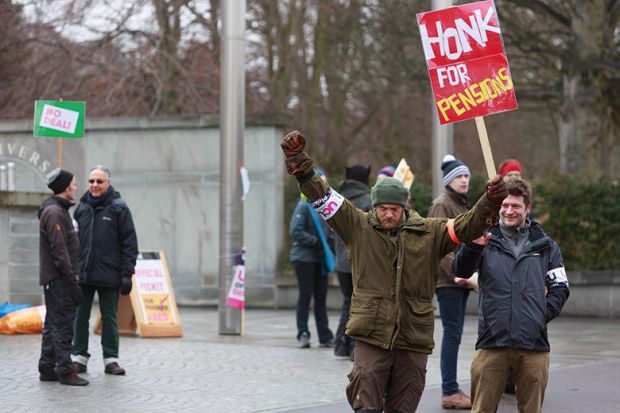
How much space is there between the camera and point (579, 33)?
2089 cm

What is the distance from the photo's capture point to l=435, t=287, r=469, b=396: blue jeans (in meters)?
8.82

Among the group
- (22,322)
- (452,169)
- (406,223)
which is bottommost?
(22,322)

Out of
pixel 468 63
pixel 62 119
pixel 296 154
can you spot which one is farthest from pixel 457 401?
pixel 62 119

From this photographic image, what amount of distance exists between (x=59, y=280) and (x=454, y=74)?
13.0 feet

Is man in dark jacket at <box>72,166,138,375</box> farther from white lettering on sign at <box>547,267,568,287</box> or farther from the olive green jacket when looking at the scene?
white lettering on sign at <box>547,267,568,287</box>

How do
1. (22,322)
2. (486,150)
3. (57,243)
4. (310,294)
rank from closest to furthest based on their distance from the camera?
1. (486,150)
2. (57,243)
3. (310,294)
4. (22,322)

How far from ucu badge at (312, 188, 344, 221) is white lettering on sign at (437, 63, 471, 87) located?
160 cm

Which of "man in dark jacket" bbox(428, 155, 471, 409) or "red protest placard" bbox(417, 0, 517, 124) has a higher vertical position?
"red protest placard" bbox(417, 0, 517, 124)

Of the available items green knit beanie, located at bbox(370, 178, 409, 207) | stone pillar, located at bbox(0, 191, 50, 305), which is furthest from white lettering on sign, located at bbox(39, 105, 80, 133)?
green knit beanie, located at bbox(370, 178, 409, 207)

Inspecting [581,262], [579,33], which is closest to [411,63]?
[579,33]

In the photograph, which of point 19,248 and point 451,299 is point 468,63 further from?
point 19,248

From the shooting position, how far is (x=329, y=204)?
21.1 feet

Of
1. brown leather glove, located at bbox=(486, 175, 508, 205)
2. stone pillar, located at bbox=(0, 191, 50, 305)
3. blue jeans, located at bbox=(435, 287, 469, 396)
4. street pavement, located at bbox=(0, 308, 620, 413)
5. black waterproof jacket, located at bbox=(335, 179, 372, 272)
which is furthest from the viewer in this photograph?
stone pillar, located at bbox=(0, 191, 50, 305)

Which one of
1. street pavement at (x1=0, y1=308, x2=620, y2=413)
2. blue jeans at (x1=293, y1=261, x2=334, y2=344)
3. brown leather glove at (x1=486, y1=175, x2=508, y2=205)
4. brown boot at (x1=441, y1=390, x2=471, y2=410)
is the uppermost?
brown leather glove at (x1=486, y1=175, x2=508, y2=205)
